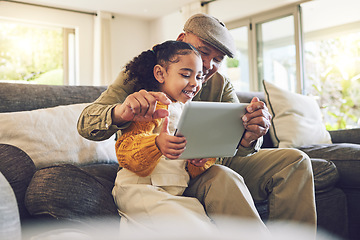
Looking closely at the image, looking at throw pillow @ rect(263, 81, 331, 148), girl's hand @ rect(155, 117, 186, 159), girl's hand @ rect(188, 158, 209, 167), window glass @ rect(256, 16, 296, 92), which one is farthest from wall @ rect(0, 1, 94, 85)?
girl's hand @ rect(155, 117, 186, 159)

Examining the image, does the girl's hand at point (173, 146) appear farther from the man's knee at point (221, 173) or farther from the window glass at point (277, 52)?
the window glass at point (277, 52)

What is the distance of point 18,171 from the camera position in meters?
0.95

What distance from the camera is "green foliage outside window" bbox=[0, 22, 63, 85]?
6449mm

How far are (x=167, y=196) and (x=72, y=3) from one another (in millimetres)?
6304

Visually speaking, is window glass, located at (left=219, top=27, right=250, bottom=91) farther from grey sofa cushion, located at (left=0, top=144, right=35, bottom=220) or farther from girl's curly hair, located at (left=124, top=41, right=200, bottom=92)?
grey sofa cushion, located at (left=0, top=144, right=35, bottom=220)

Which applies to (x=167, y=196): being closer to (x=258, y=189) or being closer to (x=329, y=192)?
(x=258, y=189)

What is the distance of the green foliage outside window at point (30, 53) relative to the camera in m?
6.45

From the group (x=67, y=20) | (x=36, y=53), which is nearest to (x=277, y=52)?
(x=67, y=20)

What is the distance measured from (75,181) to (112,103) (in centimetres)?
32

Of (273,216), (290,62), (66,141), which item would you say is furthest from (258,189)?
(290,62)

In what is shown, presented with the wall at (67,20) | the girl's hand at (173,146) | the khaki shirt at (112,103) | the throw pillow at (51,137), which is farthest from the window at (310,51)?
the girl's hand at (173,146)

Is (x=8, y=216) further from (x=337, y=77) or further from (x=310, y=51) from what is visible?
(x=310, y=51)

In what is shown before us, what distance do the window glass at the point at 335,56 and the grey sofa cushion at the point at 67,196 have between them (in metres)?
4.07

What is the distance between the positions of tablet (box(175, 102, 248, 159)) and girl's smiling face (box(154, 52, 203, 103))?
8.4 inches
